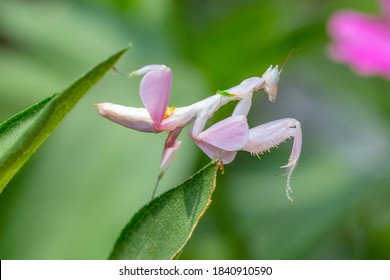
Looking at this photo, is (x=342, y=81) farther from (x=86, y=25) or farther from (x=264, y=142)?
(x=264, y=142)

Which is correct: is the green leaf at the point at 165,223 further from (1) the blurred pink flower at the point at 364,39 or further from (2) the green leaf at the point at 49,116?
(1) the blurred pink flower at the point at 364,39

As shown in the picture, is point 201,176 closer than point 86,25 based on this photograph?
Yes

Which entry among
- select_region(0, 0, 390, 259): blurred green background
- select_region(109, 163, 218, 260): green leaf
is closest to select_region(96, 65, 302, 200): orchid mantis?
select_region(109, 163, 218, 260): green leaf

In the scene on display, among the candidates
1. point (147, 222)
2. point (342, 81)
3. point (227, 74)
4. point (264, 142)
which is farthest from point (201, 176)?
point (342, 81)

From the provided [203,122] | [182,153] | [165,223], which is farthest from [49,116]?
[182,153]

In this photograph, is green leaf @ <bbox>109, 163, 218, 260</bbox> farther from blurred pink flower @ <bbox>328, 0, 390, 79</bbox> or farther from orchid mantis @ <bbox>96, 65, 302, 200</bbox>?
blurred pink flower @ <bbox>328, 0, 390, 79</bbox>

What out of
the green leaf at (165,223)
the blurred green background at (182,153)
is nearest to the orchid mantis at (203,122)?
the green leaf at (165,223)
